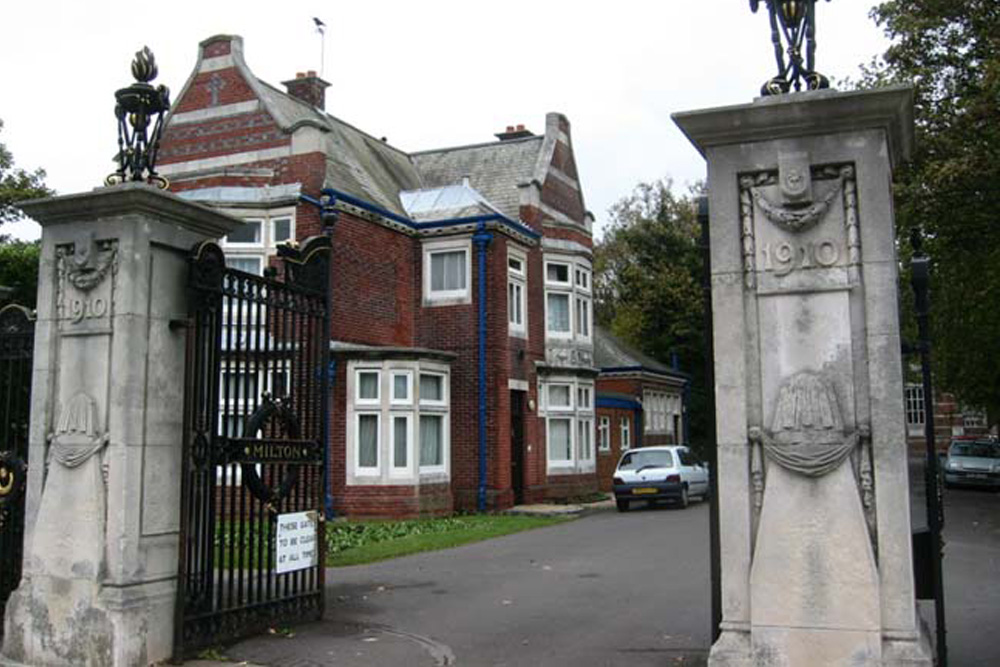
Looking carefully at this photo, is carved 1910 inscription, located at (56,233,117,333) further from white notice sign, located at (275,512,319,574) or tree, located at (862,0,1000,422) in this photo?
tree, located at (862,0,1000,422)

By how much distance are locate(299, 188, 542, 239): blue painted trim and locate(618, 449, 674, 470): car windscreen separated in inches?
251

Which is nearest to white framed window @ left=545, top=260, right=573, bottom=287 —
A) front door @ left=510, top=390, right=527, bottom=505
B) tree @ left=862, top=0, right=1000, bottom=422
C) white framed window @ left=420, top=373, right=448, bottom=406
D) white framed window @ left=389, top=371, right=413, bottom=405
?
front door @ left=510, top=390, right=527, bottom=505

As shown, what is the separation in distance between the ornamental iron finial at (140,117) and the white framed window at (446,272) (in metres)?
15.7

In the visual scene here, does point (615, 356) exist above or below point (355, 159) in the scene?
below

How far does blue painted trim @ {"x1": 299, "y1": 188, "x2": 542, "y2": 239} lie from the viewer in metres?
21.1

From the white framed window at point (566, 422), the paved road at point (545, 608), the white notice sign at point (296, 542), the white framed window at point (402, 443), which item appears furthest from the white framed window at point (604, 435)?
the white notice sign at point (296, 542)

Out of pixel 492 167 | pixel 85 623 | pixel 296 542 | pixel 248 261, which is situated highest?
pixel 492 167

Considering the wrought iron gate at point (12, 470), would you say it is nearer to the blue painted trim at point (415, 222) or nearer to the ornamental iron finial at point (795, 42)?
the ornamental iron finial at point (795, 42)

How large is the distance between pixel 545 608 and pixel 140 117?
20.1 feet

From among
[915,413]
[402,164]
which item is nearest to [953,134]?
[402,164]

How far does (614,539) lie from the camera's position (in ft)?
55.1

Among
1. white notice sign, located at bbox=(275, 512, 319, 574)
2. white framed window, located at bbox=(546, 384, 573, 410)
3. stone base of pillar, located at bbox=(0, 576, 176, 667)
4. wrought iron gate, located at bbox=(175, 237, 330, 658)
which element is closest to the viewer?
stone base of pillar, located at bbox=(0, 576, 176, 667)

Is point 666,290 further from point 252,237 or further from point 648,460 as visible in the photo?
point 252,237

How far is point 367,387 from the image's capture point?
2114 cm
